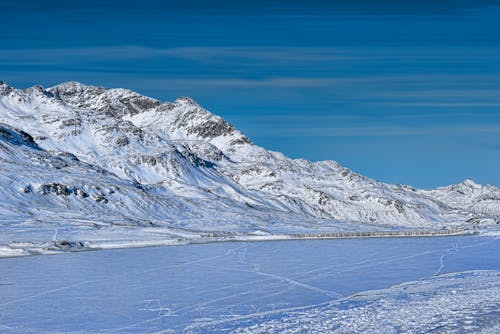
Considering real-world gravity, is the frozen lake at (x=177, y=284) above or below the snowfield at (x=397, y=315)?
above

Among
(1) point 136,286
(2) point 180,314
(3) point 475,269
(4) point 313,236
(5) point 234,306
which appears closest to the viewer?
(2) point 180,314

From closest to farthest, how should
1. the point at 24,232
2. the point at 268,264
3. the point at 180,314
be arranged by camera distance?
the point at 180,314
the point at 268,264
the point at 24,232

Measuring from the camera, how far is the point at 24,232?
6594 inches

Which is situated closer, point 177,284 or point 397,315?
point 397,315

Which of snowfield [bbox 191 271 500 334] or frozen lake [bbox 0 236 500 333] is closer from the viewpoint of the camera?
snowfield [bbox 191 271 500 334]

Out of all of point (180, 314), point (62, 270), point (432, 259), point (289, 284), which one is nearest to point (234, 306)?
point (180, 314)

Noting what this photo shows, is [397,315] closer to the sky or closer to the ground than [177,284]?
closer to the ground

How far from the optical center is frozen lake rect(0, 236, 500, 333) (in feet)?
160

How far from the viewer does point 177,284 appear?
221 ft

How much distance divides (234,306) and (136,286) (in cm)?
1561

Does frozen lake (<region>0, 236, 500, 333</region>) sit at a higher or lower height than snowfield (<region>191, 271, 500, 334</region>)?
higher

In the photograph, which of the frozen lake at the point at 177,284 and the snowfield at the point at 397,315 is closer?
the snowfield at the point at 397,315

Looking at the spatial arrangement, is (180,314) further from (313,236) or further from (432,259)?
(313,236)

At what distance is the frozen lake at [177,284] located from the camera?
1918 inches
